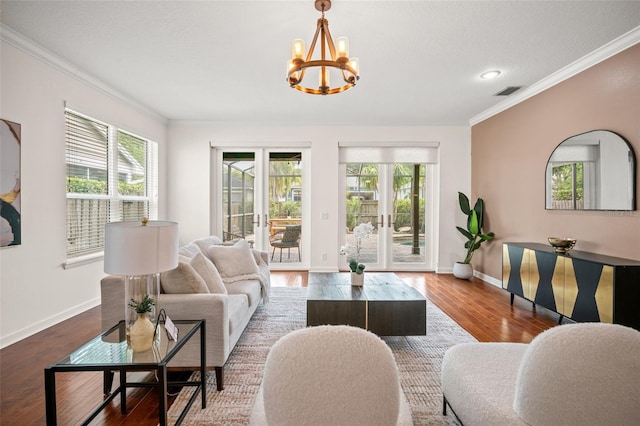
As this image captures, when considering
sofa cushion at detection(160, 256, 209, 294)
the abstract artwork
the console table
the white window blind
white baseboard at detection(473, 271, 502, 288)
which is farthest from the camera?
the white window blind

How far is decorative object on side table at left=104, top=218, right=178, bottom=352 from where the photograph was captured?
1.49m

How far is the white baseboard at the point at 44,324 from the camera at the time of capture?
2.70 m

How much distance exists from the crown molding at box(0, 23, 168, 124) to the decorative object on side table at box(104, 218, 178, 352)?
250cm

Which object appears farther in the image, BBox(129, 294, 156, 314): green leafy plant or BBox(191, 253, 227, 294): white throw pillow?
BBox(191, 253, 227, 294): white throw pillow

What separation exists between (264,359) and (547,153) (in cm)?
383

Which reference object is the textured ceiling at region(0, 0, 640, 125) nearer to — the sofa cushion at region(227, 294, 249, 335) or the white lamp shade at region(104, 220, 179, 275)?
the white lamp shade at region(104, 220, 179, 275)

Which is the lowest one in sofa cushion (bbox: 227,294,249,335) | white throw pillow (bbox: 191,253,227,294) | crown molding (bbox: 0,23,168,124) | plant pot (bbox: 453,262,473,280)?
plant pot (bbox: 453,262,473,280)

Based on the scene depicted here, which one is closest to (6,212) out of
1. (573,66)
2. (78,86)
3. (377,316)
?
(78,86)

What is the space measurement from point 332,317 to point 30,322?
2.76 meters

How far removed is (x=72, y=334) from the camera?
9.61 feet

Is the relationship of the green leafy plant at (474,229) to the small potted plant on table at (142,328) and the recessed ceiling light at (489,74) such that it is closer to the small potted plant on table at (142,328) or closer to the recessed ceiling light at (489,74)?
the recessed ceiling light at (489,74)

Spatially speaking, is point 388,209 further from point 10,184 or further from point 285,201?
point 10,184

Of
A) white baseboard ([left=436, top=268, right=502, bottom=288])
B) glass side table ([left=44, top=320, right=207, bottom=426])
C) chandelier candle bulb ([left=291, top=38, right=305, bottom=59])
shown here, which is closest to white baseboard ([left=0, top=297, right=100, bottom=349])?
glass side table ([left=44, top=320, right=207, bottom=426])

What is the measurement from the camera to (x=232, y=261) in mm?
3271
